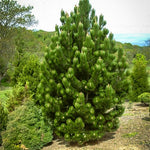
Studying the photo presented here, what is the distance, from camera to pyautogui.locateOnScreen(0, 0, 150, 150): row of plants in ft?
17.0

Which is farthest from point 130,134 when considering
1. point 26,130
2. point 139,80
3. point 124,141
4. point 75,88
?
point 139,80

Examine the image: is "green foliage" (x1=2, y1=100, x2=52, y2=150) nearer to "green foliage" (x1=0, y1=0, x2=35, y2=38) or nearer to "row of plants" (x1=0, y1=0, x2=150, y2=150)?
"row of plants" (x1=0, y1=0, x2=150, y2=150)

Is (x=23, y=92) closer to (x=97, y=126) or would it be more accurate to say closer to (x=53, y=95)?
(x=53, y=95)

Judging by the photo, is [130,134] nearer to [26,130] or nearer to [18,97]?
[26,130]

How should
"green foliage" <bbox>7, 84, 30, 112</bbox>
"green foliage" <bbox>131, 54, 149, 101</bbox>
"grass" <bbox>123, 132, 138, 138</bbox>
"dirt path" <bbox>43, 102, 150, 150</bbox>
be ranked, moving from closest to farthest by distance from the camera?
"dirt path" <bbox>43, 102, 150, 150</bbox> < "grass" <bbox>123, 132, 138, 138</bbox> < "green foliage" <bbox>7, 84, 30, 112</bbox> < "green foliage" <bbox>131, 54, 149, 101</bbox>

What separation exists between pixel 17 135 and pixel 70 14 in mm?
4428

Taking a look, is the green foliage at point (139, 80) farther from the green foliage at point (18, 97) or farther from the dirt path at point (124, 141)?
the green foliage at point (18, 97)

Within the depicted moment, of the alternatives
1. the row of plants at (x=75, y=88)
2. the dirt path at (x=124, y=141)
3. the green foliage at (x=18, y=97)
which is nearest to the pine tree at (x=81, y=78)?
the row of plants at (x=75, y=88)

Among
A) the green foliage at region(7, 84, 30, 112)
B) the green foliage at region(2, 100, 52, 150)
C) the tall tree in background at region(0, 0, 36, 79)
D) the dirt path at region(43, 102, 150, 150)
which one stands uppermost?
the tall tree in background at region(0, 0, 36, 79)

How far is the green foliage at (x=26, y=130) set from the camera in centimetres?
564

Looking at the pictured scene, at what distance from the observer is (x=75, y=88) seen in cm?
541

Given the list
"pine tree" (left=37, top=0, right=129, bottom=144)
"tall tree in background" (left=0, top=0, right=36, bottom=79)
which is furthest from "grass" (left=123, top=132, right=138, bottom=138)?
"tall tree in background" (left=0, top=0, right=36, bottom=79)

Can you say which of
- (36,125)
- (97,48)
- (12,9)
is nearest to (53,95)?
(36,125)

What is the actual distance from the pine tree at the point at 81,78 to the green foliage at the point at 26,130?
0.51 m
